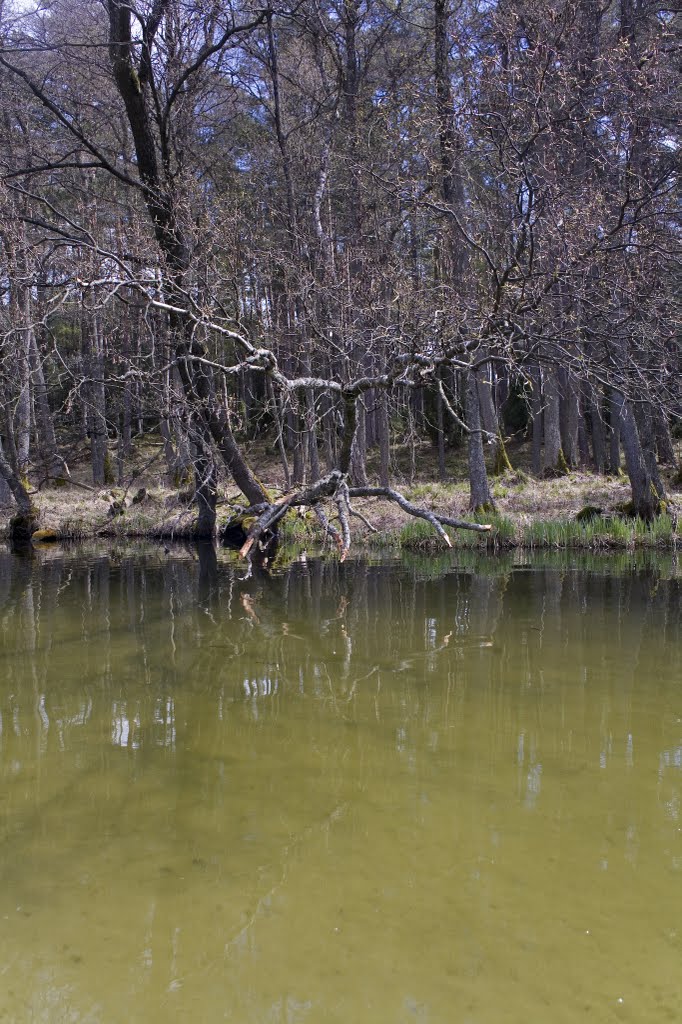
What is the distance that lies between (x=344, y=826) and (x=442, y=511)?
1180cm

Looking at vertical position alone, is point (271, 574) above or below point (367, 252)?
below

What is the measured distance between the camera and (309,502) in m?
9.49

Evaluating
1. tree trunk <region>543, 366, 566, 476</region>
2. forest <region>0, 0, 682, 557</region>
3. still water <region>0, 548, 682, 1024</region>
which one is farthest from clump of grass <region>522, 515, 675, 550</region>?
still water <region>0, 548, 682, 1024</region>

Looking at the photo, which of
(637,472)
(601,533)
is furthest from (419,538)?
(637,472)

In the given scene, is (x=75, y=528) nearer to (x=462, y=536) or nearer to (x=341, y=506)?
(x=462, y=536)

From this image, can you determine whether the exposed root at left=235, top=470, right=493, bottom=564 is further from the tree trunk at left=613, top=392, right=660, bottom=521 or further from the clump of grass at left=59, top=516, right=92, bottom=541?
the clump of grass at left=59, top=516, right=92, bottom=541

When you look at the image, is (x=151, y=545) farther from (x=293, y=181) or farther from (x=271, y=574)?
(x=293, y=181)

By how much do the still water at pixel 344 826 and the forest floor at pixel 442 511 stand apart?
389 cm

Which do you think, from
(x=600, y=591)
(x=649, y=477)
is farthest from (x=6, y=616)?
(x=649, y=477)

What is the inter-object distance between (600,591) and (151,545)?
32.0 feet

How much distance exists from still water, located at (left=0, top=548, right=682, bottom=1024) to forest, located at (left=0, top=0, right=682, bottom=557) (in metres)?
2.13

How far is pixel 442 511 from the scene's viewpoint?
49.4 feet

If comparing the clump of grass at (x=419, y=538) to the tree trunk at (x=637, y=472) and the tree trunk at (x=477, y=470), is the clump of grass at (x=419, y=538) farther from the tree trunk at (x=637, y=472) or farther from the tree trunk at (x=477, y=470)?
the tree trunk at (x=637, y=472)

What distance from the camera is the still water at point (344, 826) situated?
8.05ft
